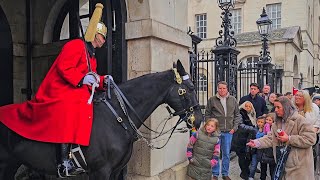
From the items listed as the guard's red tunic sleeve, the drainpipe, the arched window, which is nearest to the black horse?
the guard's red tunic sleeve

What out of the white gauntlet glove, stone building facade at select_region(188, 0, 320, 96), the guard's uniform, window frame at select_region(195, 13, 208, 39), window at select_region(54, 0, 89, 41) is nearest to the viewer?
the guard's uniform

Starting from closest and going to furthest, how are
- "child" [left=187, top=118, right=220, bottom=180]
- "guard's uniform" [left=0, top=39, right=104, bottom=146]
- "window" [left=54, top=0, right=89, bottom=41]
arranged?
"guard's uniform" [left=0, top=39, right=104, bottom=146]
"child" [left=187, top=118, right=220, bottom=180]
"window" [left=54, top=0, right=89, bottom=41]

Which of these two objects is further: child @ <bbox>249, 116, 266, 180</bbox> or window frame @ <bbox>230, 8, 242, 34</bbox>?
window frame @ <bbox>230, 8, 242, 34</bbox>

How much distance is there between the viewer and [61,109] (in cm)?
350

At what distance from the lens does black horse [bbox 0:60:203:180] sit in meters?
3.59

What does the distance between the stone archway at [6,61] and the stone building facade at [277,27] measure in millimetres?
17296

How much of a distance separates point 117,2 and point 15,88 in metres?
3.14

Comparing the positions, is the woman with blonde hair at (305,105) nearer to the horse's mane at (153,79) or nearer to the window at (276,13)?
the horse's mane at (153,79)

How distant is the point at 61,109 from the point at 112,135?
580 mm

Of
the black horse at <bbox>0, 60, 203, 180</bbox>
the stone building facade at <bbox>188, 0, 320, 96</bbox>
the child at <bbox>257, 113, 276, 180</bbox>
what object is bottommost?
the child at <bbox>257, 113, 276, 180</bbox>

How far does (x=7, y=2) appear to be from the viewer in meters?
6.88

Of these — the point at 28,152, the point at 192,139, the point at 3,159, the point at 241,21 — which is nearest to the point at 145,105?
the point at 28,152

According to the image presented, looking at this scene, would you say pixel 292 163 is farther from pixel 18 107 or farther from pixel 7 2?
pixel 7 2

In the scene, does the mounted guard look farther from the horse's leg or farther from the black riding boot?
the horse's leg
